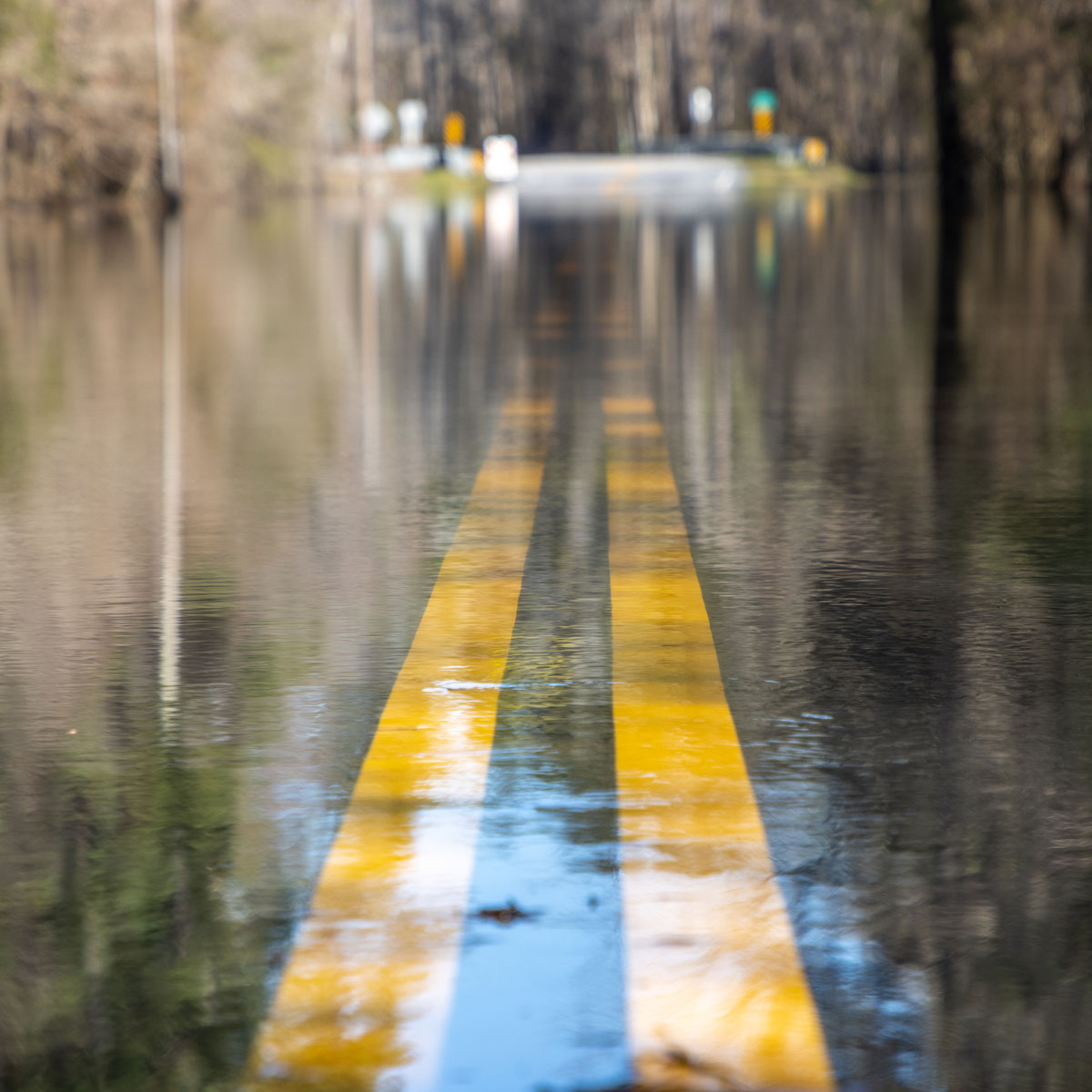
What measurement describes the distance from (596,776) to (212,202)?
52716 mm

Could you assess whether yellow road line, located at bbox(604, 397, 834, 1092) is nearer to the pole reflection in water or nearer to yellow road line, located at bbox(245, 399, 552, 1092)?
yellow road line, located at bbox(245, 399, 552, 1092)

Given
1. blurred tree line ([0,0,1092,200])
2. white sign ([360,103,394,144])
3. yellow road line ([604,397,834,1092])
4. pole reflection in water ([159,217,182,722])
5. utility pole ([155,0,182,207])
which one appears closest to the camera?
yellow road line ([604,397,834,1092])

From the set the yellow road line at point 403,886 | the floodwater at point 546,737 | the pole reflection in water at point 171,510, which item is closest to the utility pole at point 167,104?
the pole reflection in water at point 171,510

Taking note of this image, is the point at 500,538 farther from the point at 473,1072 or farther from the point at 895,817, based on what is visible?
the point at 473,1072

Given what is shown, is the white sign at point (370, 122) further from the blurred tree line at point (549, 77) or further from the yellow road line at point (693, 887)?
the yellow road line at point (693, 887)

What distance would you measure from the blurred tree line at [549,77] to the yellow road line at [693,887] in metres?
47.6

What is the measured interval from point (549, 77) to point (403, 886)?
5021 inches

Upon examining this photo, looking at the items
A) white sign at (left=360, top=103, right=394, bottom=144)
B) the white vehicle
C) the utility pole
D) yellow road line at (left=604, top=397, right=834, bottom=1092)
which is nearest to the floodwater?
yellow road line at (left=604, top=397, right=834, bottom=1092)

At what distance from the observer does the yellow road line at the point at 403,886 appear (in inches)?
139

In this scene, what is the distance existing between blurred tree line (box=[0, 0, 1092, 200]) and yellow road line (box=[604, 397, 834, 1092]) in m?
47.6

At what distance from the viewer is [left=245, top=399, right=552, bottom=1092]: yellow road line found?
3527 mm

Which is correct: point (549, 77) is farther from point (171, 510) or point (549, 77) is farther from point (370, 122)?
point (171, 510)

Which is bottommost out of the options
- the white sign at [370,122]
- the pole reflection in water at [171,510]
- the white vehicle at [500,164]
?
the pole reflection in water at [171,510]

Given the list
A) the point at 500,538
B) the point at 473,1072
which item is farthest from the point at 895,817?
the point at 500,538
